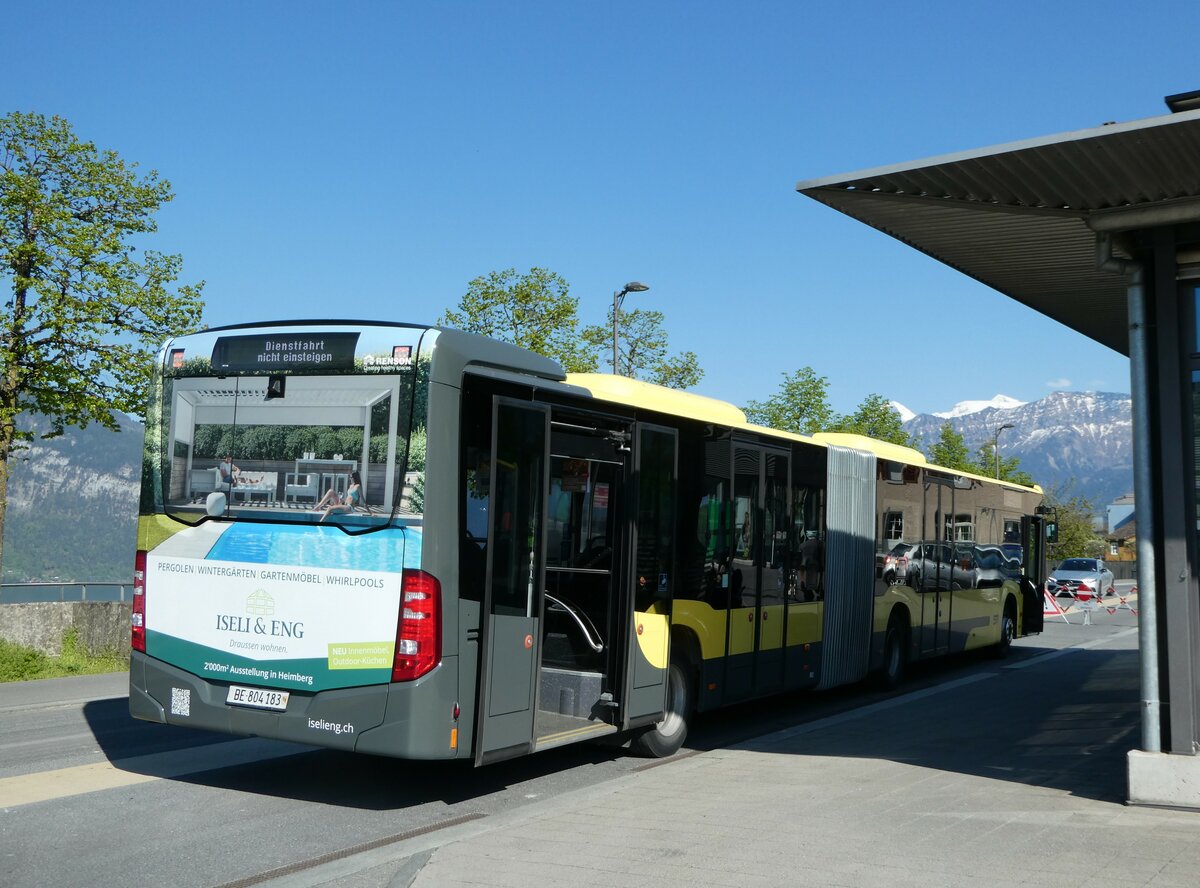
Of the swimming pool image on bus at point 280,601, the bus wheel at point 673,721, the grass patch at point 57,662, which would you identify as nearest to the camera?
the swimming pool image on bus at point 280,601

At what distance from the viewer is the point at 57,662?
1844 centimetres

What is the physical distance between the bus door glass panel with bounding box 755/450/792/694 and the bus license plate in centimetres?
542

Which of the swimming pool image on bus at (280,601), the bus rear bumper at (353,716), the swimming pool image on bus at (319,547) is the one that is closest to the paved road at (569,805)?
the bus rear bumper at (353,716)

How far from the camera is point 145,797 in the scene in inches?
340

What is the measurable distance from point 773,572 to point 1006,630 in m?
10.1

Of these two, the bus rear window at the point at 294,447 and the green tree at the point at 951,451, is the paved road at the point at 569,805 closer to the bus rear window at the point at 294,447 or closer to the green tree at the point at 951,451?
the bus rear window at the point at 294,447

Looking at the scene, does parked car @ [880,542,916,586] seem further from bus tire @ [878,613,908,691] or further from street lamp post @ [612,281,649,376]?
street lamp post @ [612,281,649,376]

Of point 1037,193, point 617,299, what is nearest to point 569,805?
point 1037,193

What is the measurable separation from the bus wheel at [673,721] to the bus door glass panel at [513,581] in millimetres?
2004

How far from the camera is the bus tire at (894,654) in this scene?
52.5 ft

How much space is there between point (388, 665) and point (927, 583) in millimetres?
11132

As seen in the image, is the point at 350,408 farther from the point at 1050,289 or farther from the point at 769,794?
the point at 1050,289

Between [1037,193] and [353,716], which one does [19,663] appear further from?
[1037,193]

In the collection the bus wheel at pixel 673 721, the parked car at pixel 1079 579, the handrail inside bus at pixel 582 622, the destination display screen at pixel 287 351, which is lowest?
the bus wheel at pixel 673 721
